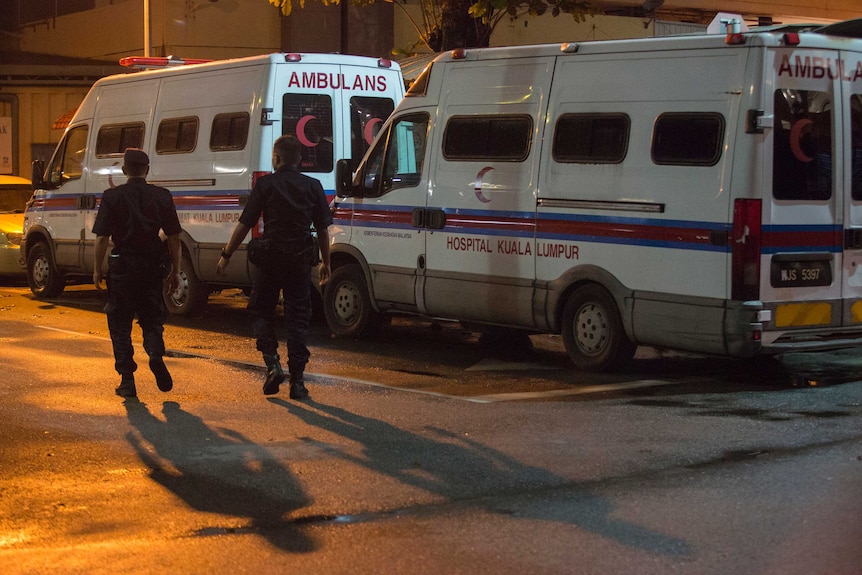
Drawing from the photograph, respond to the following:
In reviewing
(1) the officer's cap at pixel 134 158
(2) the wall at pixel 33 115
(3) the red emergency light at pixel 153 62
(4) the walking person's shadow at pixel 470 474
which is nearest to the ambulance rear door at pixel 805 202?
(4) the walking person's shadow at pixel 470 474

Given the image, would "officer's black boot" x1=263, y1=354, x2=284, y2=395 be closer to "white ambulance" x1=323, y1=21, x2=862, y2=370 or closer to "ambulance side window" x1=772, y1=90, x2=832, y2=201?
"white ambulance" x1=323, y1=21, x2=862, y2=370

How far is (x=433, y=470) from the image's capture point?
6504 mm

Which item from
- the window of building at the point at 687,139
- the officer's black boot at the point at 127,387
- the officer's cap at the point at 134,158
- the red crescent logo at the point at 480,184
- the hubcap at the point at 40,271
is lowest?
the officer's black boot at the point at 127,387

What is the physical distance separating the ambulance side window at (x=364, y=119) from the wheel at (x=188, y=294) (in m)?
2.24

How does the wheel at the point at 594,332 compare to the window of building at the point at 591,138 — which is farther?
the wheel at the point at 594,332

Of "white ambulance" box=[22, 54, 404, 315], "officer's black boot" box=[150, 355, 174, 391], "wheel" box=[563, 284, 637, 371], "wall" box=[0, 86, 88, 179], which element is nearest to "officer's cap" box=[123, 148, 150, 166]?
"officer's black boot" box=[150, 355, 174, 391]

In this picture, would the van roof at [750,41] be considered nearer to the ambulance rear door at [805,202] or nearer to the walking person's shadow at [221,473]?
the ambulance rear door at [805,202]

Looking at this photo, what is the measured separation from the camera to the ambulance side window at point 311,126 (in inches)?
512

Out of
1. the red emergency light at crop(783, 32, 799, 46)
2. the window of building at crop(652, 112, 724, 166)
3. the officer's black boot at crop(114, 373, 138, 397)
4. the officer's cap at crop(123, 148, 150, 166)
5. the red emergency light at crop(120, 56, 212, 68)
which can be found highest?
the red emergency light at crop(120, 56, 212, 68)

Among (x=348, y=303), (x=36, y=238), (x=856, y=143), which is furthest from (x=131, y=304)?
(x=36, y=238)

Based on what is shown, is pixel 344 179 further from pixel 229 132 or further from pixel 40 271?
pixel 40 271

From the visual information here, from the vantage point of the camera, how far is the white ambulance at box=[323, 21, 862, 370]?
8.93 meters

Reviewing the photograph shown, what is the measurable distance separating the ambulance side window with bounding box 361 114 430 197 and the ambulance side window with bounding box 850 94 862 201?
12.1 feet

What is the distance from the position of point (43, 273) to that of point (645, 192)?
9.57 metres
